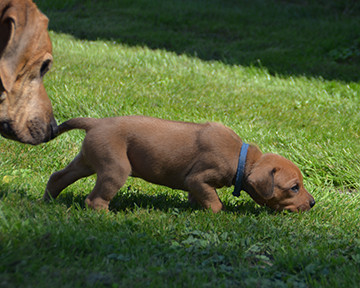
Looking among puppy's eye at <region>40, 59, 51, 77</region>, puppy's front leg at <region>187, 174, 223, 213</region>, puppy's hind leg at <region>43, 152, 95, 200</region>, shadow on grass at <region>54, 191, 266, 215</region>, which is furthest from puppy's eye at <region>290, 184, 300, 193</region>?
puppy's eye at <region>40, 59, 51, 77</region>

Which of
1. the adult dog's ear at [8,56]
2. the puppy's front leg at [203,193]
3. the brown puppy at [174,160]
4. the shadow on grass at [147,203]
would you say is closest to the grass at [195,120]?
the shadow on grass at [147,203]

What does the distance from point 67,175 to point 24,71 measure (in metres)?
1.09

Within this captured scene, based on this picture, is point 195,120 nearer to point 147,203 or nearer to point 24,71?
point 147,203

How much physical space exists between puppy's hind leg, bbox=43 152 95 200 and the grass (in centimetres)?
13

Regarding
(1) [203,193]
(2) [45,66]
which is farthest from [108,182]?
(2) [45,66]

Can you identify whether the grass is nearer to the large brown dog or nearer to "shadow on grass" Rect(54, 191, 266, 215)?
"shadow on grass" Rect(54, 191, 266, 215)

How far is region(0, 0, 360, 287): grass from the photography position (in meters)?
3.63

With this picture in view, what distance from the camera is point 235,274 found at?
3.65m

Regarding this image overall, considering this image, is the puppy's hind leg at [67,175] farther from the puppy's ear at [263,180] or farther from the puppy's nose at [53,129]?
the puppy's ear at [263,180]

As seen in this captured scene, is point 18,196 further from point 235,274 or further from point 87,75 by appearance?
point 87,75

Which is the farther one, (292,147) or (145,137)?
(292,147)

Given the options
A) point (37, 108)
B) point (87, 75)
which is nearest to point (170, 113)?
point (87, 75)

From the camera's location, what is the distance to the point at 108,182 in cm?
447

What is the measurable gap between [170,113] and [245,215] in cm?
277
